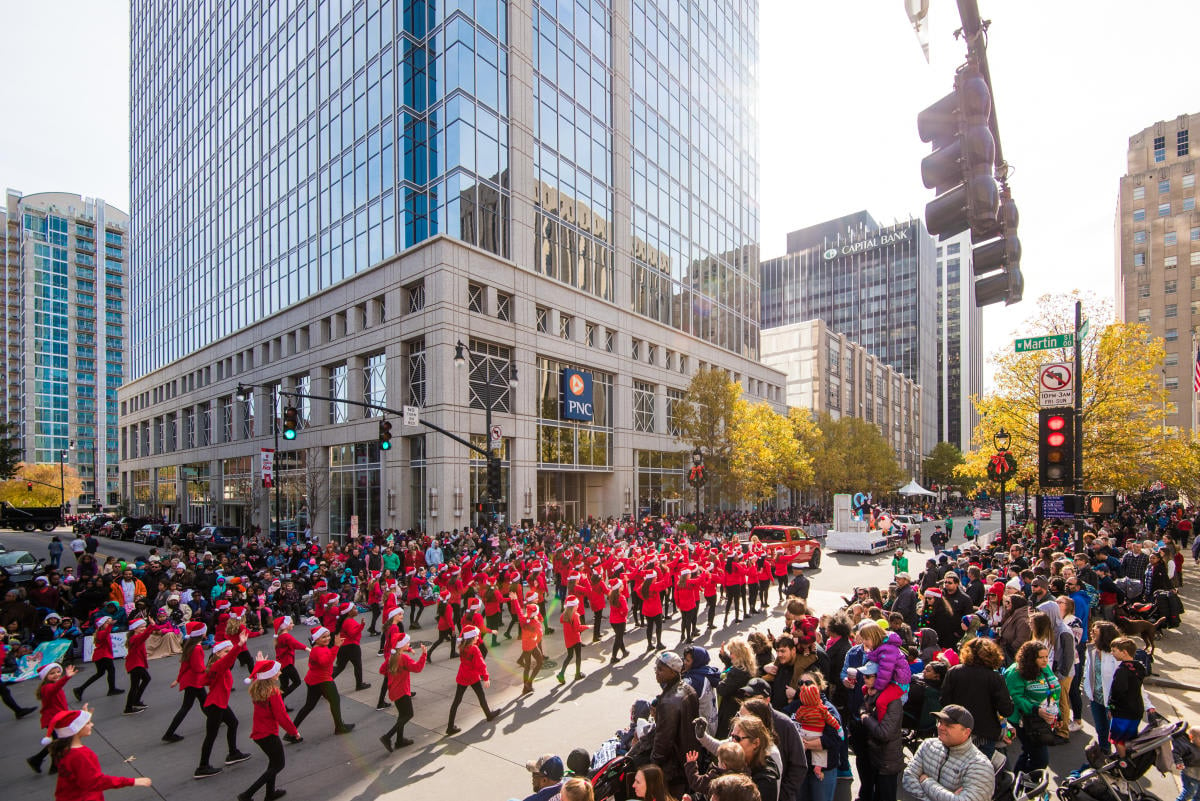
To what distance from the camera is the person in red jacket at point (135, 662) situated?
10266 millimetres

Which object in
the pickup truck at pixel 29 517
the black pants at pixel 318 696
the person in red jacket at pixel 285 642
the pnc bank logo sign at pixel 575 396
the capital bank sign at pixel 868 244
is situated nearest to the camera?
the black pants at pixel 318 696

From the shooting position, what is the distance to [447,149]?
103 ft

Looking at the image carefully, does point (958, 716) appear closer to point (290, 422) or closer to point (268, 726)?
point (268, 726)

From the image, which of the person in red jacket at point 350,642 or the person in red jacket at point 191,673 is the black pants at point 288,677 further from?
the person in red jacket at point 191,673

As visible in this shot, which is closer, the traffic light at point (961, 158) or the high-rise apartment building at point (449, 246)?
the traffic light at point (961, 158)

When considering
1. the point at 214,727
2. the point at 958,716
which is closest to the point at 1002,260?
the point at 958,716

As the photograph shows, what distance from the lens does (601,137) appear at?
41.3 m

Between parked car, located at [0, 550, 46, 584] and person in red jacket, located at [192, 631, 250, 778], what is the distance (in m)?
19.6

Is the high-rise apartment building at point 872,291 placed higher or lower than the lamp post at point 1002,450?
higher

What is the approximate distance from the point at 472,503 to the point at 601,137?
26105 mm

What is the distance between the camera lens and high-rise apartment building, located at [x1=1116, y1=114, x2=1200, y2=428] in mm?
73250

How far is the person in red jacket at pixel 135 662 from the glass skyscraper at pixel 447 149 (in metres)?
24.2

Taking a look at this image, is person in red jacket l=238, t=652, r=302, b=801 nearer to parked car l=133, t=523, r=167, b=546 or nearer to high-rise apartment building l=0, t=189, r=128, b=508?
parked car l=133, t=523, r=167, b=546

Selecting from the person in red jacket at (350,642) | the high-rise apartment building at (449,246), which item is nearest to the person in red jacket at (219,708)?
the person in red jacket at (350,642)
